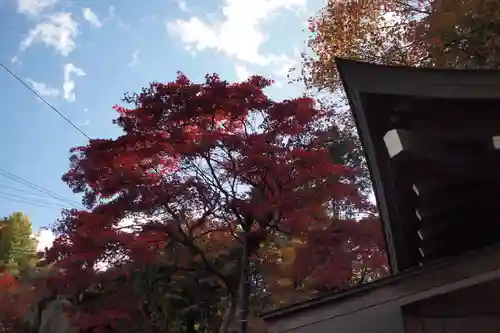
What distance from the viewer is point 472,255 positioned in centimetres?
210

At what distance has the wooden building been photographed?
2.14 meters

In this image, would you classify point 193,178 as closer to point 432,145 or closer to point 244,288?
point 244,288

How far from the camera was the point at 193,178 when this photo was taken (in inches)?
370

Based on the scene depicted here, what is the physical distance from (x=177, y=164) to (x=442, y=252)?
6.47 meters

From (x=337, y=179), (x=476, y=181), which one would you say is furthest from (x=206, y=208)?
(x=476, y=181)

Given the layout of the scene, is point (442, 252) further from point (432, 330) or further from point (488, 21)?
point (488, 21)

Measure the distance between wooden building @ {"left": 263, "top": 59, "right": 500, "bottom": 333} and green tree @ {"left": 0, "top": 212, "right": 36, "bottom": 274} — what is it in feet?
63.7

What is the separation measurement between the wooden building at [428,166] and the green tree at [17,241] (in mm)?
19416

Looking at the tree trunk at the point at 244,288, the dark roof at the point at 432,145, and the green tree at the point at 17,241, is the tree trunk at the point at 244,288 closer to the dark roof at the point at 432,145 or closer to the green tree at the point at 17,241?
the dark roof at the point at 432,145

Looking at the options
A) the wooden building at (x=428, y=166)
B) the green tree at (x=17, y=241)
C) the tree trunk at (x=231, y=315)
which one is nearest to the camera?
the wooden building at (x=428, y=166)

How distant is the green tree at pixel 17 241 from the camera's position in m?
21.0

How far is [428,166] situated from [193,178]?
22.8 feet

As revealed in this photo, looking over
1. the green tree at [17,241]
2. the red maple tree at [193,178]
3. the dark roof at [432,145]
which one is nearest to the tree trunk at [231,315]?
the red maple tree at [193,178]

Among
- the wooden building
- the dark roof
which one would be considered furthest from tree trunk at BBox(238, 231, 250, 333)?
the wooden building
